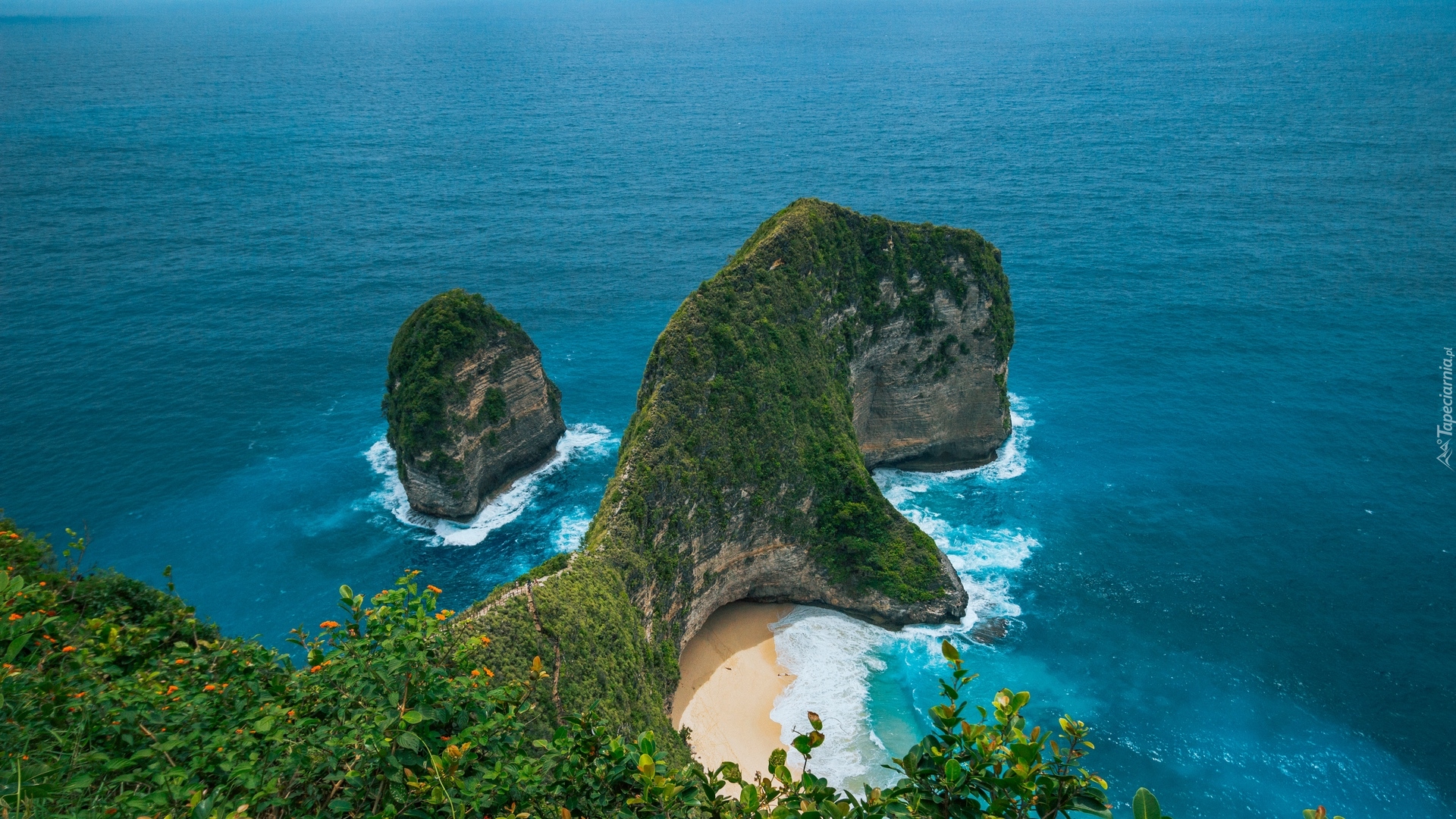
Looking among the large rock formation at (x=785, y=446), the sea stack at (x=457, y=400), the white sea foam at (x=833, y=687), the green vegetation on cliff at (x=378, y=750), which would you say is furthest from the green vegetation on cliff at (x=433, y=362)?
the green vegetation on cliff at (x=378, y=750)

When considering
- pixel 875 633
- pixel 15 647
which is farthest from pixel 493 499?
pixel 15 647

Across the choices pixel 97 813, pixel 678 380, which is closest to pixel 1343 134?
pixel 678 380

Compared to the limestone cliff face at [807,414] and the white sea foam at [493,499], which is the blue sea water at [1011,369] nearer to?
the white sea foam at [493,499]

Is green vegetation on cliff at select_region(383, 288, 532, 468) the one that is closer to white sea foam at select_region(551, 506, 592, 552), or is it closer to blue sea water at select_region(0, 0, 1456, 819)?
blue sea water at select_region(0, 0, 1456, 819)

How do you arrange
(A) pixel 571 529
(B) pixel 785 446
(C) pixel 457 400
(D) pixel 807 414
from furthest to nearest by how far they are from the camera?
(A) pixel 571 529 < (C) pixel 457 400 < (D) pixel 807 414 < (B) pixel 785 446

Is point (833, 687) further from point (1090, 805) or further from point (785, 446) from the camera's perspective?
point (1090, 805)

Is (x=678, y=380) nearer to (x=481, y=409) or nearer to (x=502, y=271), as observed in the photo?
(x=481, y=409)
